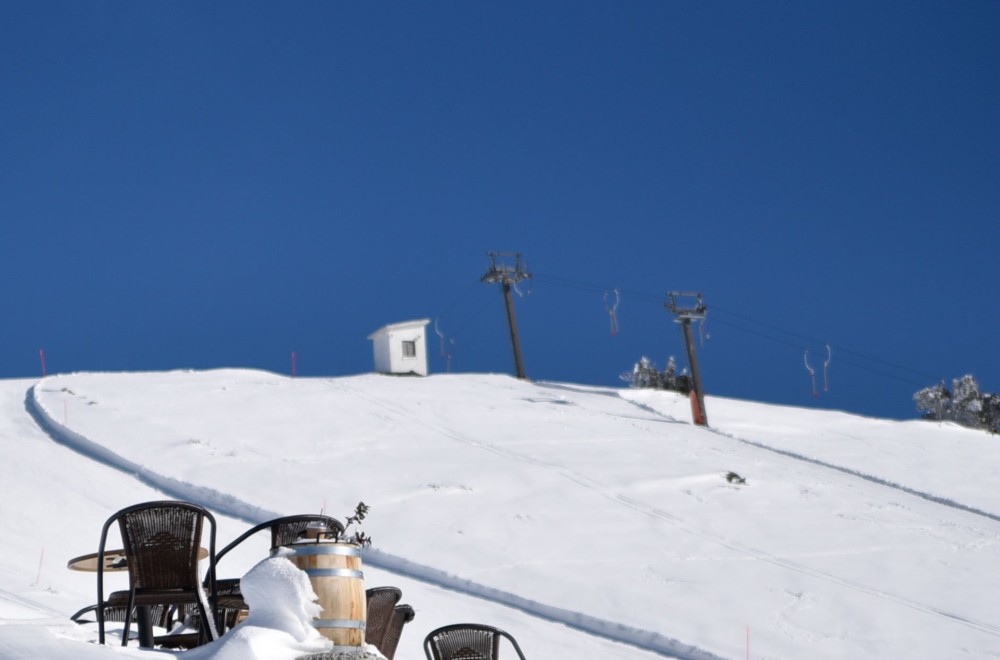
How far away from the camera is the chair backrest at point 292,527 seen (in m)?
4.64

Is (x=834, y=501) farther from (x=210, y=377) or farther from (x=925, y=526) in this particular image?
(x=210, y=377)

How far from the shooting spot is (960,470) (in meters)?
22.0

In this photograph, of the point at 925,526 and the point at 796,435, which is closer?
the point at 925,526

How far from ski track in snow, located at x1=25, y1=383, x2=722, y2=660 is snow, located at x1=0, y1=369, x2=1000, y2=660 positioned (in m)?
0.03

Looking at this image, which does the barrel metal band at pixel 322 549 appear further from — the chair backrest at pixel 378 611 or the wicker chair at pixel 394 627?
the wicker chair at pixel 394 627

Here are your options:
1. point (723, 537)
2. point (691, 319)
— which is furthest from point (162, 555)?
point (691, 319)

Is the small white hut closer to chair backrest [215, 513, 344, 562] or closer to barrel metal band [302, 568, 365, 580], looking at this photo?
chair backrest [215, 513, 344, 562]

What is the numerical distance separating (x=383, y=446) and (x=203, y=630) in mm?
13643

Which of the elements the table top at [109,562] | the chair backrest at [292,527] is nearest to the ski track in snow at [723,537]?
the table top at [109,562]

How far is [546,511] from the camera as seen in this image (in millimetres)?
14914

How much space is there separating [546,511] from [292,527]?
9.37m

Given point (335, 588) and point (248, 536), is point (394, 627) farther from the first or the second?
point (335, 588)

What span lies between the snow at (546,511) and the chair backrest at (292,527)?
2.60ft

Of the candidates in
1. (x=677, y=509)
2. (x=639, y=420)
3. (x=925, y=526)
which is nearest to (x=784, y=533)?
(x=677, y=509)
